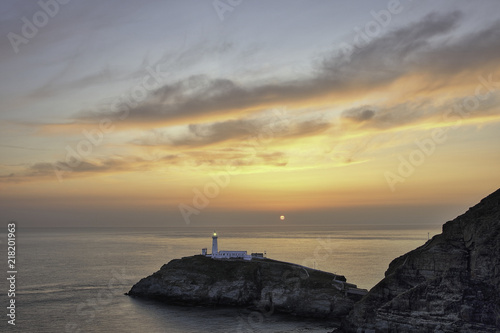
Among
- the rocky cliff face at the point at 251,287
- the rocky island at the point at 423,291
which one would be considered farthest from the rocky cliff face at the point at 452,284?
the rocky cliff face at the point at 251,287

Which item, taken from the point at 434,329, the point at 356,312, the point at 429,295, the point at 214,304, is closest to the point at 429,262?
the point at 429,295

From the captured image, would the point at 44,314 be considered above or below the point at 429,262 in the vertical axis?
below

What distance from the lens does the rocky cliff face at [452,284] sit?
48.0m

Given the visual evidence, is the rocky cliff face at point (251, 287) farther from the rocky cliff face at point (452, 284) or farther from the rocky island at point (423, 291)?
the rocky cliff face at point (452, 284)

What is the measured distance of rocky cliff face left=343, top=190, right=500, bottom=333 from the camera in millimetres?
→ 47969

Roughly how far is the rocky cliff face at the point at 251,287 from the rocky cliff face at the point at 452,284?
21.0m

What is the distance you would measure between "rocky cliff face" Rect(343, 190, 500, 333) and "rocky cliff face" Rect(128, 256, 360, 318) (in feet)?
68.9

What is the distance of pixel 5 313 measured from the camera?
8100 cm

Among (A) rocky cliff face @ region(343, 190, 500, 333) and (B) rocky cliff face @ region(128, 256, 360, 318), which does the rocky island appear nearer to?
(A) rocky cliff face @ region(343, 190, 500, 333)

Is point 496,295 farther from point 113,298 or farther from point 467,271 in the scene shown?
point 113,298

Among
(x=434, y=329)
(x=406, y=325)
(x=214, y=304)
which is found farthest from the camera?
(x=214, y=304)

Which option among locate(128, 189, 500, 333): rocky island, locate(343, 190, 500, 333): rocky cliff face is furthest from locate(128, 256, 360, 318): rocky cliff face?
locate(343, 190, 500, 333): rocky cliff face

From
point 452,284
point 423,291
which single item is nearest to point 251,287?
point 423,291

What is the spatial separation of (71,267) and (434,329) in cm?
13691
